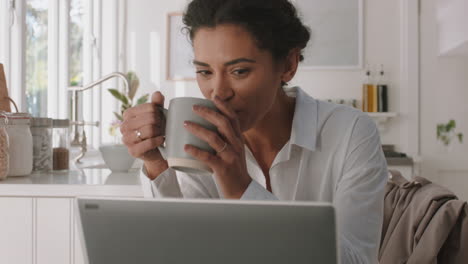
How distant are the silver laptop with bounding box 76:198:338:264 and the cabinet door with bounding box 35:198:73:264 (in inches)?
32.0

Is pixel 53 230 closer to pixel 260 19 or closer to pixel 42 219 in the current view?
pixel 42 219

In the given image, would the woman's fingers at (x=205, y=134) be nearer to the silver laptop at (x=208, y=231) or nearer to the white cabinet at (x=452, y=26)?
the silver laptop at (x=208, y=231)

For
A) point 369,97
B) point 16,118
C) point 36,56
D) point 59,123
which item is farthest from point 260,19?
point 369,97

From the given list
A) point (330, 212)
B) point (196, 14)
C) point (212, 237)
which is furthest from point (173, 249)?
point (196, 14)

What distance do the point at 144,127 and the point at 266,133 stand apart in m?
0.41

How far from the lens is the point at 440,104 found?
3896mm

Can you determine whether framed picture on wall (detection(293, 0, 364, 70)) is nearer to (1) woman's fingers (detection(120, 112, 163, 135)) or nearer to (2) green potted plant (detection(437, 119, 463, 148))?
(2) green potted plant (detection(437, 119, 463, 148))

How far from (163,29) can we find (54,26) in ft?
3.73

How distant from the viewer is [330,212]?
0.47 metres

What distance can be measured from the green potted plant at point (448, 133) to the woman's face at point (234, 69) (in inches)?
125

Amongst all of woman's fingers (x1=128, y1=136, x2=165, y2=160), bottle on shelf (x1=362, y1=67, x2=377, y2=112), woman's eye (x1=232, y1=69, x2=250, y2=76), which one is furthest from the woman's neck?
bottle on shelf (x1=362, y1=67, x2=377, y2=112)

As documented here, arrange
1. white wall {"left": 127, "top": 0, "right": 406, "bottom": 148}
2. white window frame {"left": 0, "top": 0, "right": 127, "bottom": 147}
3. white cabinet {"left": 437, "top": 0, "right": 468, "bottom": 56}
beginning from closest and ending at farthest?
white window frame {"left": 0, "top": 0, "right": 127, "bottom": 147}, white cabinet {"left": 437, "top": 0, "right": 468, "bottom": 56}, white wall {"left": 127, "top": 0, "right": 406, "bottom": 148}

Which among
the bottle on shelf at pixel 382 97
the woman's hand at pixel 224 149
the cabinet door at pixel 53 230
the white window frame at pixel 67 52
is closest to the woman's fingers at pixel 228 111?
the woman's hand at pixel 224 149

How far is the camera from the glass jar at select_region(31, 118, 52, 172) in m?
1.56
